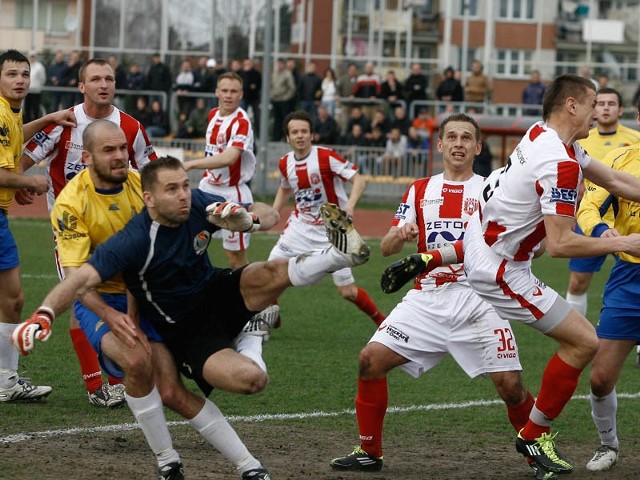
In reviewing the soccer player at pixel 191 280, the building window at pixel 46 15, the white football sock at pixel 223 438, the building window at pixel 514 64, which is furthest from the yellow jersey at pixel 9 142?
the building window at pixel 46 15

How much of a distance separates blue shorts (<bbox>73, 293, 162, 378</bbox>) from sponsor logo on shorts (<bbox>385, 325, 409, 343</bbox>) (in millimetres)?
1392

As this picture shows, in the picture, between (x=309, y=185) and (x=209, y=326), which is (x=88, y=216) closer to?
(x=209, y=326)

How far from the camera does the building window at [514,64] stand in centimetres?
3619

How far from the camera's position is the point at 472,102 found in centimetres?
2859

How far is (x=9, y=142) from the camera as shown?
8.67 meters

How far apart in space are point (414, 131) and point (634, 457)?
1947cm

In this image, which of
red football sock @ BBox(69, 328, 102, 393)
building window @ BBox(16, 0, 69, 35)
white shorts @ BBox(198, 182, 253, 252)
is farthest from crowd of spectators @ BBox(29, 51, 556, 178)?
red football sock @ BBox(69, 328, 102, 393)

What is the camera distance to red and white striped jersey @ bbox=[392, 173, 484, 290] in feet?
24.5

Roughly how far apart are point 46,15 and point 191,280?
37.1 meters

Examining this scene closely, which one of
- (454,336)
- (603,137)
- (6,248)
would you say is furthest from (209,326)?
(603,137)

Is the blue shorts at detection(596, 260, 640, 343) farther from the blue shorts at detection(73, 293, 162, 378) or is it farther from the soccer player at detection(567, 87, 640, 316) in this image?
the soccer player at detection(567, 87, 640, 316)

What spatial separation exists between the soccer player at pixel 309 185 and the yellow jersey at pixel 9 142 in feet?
13.1

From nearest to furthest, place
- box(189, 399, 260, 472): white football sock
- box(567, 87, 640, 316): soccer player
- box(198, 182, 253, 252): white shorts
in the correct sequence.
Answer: box(189, 399, 260, 472): white football sock, box(567, 87, 640, 316): soccer player, box(198, 182, 253, 252): white shorts

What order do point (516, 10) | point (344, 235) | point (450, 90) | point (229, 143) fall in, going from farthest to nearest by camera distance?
point (516, 10), point (450, 90), point (229, 143), point (344, 235)
